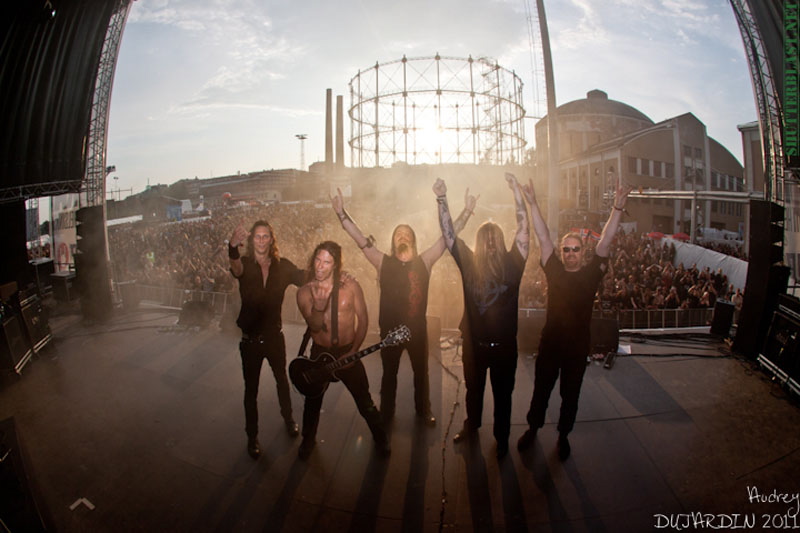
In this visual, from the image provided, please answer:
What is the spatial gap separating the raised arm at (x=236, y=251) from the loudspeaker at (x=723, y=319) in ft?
23.6

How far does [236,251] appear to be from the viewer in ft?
12.1

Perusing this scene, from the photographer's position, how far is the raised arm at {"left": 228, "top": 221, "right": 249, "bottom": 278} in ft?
12.0

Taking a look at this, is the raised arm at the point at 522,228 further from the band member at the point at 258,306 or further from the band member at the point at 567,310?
the band member at the point at 258,306

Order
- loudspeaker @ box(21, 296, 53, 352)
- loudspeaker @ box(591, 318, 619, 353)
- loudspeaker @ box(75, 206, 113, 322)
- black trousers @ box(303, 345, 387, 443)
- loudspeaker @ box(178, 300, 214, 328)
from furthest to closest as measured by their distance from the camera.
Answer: loudspeaker @ box(75, 206, 113, 322) → loudspeaker @ box(178, 300, 214, 328) → loudspeaker @ box(21, 296, 53, 352) → loudspeaker @ box(591, 318, 619, 353) → black trousers @ box(303, 345, 387, 443)

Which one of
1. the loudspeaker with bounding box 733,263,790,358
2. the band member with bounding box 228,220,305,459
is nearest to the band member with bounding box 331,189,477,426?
the band member with bounding box 228,220,305,459

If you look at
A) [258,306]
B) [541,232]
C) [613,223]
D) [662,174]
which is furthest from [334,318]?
[662,174]

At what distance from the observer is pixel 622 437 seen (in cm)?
370

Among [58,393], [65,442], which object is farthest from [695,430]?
[58,393]

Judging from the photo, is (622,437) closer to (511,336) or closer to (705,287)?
(511,336)

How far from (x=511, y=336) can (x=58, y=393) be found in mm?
5578

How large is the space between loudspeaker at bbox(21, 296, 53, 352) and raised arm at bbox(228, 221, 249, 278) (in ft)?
15.6

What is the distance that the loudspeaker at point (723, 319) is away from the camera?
6.27 meters

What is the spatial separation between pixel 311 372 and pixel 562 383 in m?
2.14

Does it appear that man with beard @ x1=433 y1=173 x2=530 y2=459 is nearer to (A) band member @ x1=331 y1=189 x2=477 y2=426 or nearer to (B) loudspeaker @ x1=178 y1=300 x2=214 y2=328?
(A) band member @ x1=331 y1=189 x2=477 y2=426
